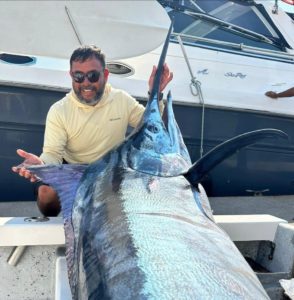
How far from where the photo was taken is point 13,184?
10.9 feet

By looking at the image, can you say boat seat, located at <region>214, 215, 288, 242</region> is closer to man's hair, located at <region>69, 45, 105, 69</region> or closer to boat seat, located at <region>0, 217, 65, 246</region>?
boat seat, located at <region>0, 217, 65, 246</region>

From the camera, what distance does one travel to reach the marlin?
1155mm

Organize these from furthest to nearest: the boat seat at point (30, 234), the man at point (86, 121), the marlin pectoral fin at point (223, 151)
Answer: the man at point (86, 121) → the boat seat at point (30, 234) → the marlin pectoral fin at point (223, 151)

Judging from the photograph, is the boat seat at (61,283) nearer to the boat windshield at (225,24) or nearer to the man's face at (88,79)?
the man's face at (88,79)

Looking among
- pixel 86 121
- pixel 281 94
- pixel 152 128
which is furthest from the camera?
pixel 281 94

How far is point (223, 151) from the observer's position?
5.18 ft

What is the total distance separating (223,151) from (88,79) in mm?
1076

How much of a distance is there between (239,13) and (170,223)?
12.6 feet

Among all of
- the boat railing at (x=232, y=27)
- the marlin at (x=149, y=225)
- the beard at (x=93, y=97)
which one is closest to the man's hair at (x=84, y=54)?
the beard at (x=93, y=97)

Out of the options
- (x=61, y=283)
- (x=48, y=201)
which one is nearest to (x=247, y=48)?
(x=48, y=201)

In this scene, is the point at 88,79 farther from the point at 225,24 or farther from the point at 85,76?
the point at 225,24

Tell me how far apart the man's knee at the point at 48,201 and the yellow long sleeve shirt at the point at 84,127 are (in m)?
0.18

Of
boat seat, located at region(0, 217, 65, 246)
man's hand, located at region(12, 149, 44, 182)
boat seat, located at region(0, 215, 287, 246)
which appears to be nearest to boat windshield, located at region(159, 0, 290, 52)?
boat seat, located at region(0, 215, 287, 246)

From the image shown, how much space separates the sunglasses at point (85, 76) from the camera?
7.72 feet
